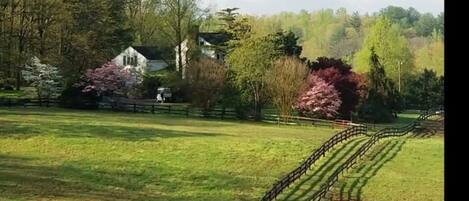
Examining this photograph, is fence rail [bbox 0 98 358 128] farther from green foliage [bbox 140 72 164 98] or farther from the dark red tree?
green foliage [bbox 140 72 164 98]

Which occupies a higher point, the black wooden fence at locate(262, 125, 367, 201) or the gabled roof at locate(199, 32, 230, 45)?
the gabled roof at locate(199, 32, 230, 45)

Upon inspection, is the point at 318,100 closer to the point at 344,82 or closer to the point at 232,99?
the point at 344,82

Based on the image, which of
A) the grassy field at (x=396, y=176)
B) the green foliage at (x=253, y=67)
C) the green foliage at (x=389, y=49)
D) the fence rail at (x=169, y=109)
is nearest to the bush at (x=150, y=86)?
the fence rail at (x=169, y=109)

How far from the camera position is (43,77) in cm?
3778

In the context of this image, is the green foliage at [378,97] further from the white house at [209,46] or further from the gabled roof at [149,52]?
the gabled roof at [149,52]

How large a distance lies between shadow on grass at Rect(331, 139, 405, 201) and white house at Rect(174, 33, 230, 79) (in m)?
18.7

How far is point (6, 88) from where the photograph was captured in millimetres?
41406

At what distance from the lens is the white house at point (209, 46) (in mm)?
45850

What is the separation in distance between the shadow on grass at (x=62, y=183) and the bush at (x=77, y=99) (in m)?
17.4

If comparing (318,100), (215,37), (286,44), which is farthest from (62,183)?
(215,37)

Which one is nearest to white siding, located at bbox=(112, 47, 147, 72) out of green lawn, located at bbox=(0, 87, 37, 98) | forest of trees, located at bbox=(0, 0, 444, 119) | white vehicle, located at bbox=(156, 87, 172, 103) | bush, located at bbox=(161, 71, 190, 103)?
forest of trees, located at bbox=(0, 0, 444, 119)

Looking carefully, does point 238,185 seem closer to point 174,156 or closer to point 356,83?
point 174,156

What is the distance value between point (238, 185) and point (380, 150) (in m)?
10.1

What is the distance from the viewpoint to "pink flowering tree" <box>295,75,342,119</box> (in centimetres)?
3684
